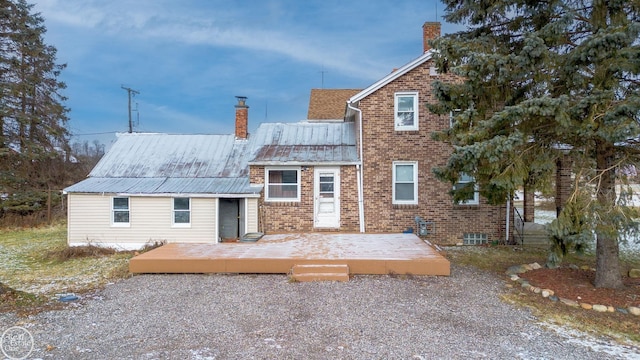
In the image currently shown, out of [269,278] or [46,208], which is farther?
[46,208]

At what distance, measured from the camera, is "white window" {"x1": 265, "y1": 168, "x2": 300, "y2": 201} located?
12.8 m

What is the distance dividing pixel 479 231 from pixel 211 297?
9595 millimetres

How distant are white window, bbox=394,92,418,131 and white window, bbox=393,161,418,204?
1.30 m

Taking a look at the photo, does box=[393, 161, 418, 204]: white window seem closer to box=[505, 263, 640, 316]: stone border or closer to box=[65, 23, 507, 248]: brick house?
box=[65, 23, 507, 248]: brick house

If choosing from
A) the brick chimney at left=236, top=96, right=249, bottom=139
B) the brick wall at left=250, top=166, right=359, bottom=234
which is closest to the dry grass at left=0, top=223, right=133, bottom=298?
the brick wall at left=250, top=166, right=359, bottom=234

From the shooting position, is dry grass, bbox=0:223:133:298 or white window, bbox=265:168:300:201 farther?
white window, bbox=265:168:300:201

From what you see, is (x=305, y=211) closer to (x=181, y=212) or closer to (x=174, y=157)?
(x=181, y=212)

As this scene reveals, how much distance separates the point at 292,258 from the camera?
26.7ft

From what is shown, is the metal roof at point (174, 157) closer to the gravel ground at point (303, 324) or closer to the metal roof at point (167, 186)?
the metal roof at point (167, 186)

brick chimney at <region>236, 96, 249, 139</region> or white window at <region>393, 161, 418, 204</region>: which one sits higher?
brick chimney at <region>236, 96, 249, 139</region>

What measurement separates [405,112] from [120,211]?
10.8m

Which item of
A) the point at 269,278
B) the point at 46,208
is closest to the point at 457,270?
the point at 269,278

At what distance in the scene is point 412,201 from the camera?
12570mm

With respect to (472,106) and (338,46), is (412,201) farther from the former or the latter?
(338,46)
